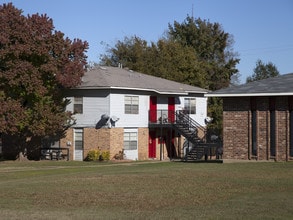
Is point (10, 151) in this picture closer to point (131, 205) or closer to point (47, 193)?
point (47, 193)

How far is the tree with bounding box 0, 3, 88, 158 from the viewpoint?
36156 millimetres

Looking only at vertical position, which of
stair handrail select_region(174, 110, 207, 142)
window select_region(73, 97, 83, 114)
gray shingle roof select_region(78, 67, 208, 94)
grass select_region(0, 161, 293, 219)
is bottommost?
grass select_region(0, 161, 293, 219)

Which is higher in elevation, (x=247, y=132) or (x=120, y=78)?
(x=120, y=78)

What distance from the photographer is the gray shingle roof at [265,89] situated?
30.0m

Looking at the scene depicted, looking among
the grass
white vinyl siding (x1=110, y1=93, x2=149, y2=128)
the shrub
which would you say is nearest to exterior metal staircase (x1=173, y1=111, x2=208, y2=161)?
Result: white vinyl siding (x1=110, y1=93, x2=149, y2=128)

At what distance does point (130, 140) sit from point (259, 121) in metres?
13.5

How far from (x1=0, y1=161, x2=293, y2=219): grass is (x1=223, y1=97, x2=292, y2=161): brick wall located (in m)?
6.36

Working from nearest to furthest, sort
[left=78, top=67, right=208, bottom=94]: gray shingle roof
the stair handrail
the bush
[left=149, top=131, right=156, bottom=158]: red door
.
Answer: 1. the bush
2. [left=78, top=67, right=208, bottom=94]: gray shingle roof
3. [left=149, top=131, right=156, bottom=158]: red door
4. the stair handrail

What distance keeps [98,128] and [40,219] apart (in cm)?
2806

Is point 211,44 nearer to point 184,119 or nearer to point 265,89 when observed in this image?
point 184,119

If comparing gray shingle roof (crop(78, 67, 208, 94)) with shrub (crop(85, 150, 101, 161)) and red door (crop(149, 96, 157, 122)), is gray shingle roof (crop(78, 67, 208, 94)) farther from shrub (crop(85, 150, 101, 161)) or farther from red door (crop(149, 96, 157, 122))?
shrub (crop(85, 150, 101, 161))

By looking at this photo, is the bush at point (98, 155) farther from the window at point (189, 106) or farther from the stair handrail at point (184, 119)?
the window at point (189, 106)

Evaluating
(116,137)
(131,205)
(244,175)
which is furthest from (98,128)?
(131,205)

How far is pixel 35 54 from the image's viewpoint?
3678 cm
